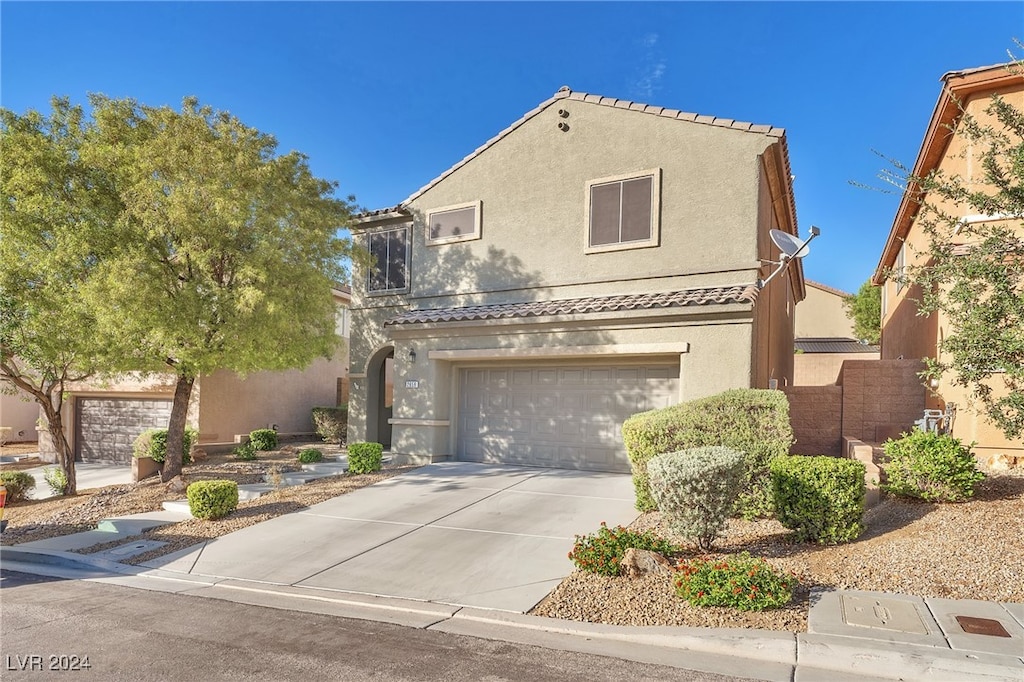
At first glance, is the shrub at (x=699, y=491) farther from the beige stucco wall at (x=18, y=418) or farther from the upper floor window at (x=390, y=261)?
the beige stucco wall at (x=18, y=418)

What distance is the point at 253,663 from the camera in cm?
505

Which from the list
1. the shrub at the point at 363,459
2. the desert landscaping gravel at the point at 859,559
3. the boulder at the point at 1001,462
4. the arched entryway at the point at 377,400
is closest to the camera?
the desert landscaping gravel at the point at 859,559

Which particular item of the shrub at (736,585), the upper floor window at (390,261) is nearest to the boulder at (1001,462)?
Result: the shrub at (736,585)

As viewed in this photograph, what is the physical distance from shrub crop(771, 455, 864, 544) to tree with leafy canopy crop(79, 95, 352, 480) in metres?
8.99

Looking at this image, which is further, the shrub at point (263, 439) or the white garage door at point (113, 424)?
the white garage door at point (113, 424)

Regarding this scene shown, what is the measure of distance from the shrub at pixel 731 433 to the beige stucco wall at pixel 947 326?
2.23 m

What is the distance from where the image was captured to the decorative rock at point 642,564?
6.53 m

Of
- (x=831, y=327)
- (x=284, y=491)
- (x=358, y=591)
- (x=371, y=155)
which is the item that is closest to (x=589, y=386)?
(x=284, y=491)

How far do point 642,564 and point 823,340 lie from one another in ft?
93.6

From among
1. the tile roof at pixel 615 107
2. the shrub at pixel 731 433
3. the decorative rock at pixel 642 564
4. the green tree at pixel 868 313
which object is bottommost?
the decorative rock at pixel 642 564

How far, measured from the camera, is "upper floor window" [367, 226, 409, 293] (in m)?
17.2

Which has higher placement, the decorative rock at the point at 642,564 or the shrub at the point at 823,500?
the shrub at the point at 823,500

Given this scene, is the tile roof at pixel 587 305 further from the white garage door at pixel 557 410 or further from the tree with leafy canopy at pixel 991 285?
the tree with leafy canopy at pixel 991 285

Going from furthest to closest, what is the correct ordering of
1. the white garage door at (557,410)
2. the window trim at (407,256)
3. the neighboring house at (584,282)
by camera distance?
the window trim at (407,256) → the white garage door at (557,410) → the neighboring house at (584,282)
